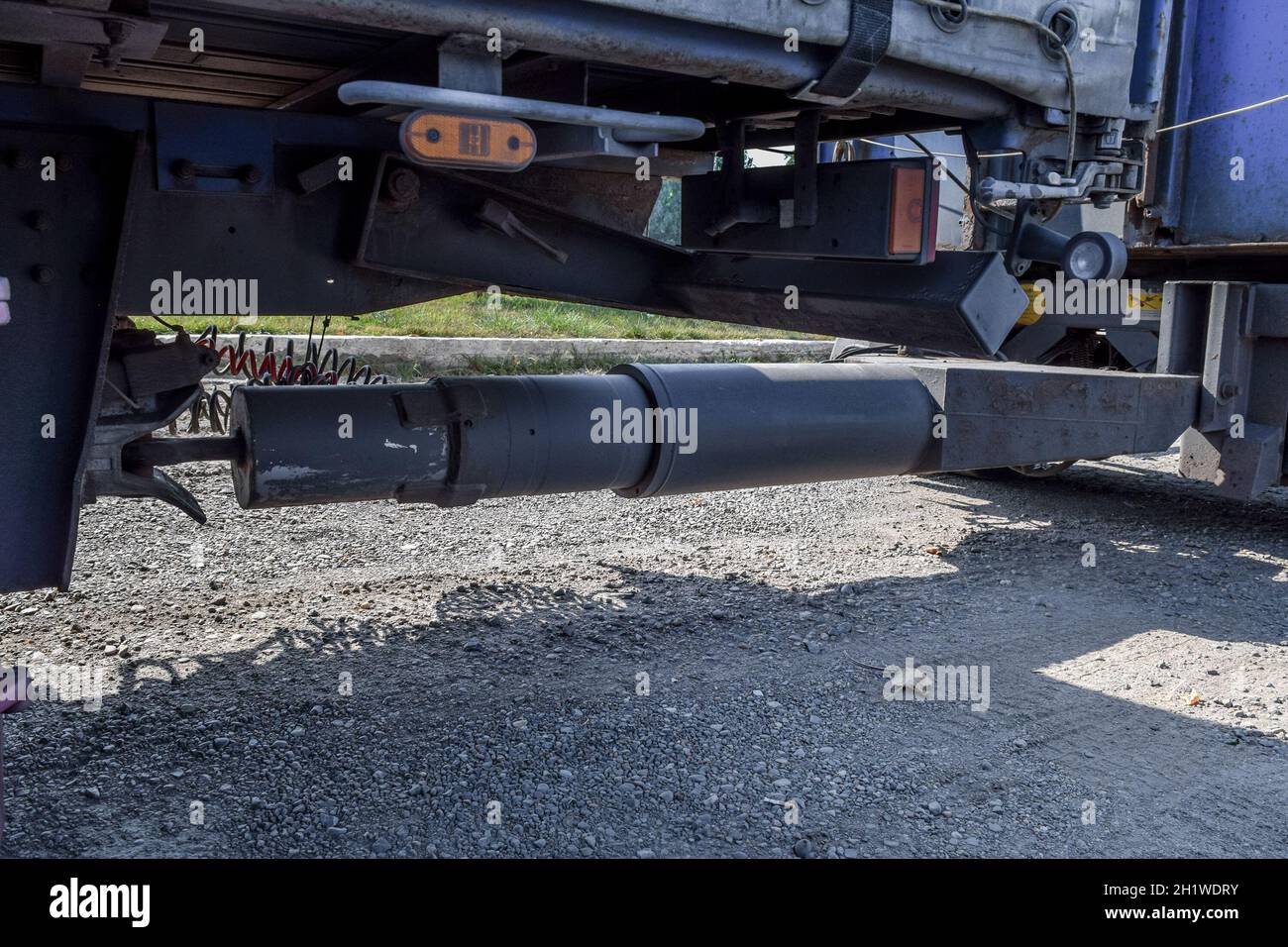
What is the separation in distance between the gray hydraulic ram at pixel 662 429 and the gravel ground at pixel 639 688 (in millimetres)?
665

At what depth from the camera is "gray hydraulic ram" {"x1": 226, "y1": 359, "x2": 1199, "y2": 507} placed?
127 inches

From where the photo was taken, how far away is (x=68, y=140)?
2680 millimetres

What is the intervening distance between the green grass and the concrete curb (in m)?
0.30

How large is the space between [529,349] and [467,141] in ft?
23.8

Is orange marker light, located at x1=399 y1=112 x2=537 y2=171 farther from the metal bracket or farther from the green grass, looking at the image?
the green grass

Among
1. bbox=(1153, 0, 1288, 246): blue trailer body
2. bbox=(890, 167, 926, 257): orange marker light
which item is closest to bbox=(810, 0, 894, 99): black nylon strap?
bbox=(890, 167, 926, 257): orange marker light

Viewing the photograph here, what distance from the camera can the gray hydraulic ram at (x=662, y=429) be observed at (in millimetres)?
3234

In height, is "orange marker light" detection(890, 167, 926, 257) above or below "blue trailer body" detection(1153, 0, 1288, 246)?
below

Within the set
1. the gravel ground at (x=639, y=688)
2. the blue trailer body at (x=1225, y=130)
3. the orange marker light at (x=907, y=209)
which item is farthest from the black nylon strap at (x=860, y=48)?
the blue trailer body at (x=1225, y=130)

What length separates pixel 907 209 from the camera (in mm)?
3281

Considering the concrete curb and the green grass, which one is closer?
Answer: the concrete curb

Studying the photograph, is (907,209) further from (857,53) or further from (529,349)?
(529,349)

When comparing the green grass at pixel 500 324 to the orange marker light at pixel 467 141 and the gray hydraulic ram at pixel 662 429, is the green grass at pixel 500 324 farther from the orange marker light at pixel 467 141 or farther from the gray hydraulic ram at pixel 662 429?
the orange marker light at pixel 467 141

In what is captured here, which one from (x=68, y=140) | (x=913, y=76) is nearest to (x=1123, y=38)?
(x=913, y=76)
